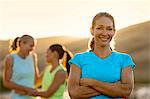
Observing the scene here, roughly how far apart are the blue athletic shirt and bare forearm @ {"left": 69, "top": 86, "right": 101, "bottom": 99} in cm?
5

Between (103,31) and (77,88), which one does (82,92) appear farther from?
(103,31)

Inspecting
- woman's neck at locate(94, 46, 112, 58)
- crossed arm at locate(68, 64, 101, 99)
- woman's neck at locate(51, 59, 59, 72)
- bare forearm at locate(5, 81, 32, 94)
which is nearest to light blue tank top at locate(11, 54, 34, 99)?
bare forearm at locate(5, 81, 32, 94)

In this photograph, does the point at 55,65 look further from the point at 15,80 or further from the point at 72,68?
the point at 72,68

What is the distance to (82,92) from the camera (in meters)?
5.41

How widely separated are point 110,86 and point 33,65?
3.34 metres

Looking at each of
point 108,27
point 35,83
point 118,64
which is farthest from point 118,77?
point 35,83

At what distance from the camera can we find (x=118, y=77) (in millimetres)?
5391

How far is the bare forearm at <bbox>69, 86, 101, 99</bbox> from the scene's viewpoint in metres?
5.37

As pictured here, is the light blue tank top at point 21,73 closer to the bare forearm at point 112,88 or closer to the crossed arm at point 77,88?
the crossed arm at point 77,88

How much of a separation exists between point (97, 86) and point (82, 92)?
0.53 ft

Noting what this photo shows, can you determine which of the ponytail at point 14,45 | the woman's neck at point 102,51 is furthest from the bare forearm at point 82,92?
the ponytail at point 14,45

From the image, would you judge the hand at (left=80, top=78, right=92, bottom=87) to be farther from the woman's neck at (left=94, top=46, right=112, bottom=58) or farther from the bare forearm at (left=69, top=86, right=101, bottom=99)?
the woman's neck at (left=94, top=46, right=112, bottom=58)

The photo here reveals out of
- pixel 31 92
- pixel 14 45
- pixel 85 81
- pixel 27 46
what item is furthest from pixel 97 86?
pixel 14 45

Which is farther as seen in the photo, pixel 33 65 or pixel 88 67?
pixel 33 65
